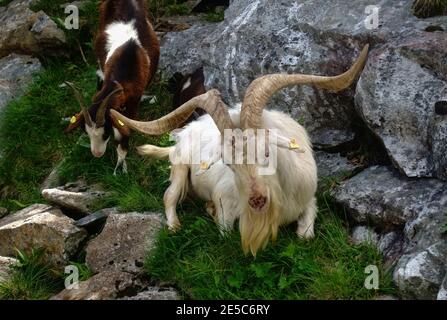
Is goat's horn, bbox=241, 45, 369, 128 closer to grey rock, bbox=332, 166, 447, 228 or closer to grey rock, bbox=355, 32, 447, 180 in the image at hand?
grey rock, bbox=355, 32, 447, 180

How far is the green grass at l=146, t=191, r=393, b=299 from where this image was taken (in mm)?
5281

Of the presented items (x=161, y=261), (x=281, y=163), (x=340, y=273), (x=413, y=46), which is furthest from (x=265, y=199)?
(x=413, y=46)

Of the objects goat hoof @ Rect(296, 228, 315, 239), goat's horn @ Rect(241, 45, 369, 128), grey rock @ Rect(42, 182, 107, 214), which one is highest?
goat's horn @ Rect(241, 45, 369, 128)

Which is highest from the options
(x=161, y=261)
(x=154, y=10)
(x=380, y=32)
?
(x=380, y=32)

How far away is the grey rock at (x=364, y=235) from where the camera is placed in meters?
5.67

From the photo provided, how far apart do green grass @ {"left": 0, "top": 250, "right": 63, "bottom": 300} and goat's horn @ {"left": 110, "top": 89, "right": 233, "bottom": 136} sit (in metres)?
1.40

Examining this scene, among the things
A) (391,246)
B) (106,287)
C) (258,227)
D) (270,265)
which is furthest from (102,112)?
(391,246)

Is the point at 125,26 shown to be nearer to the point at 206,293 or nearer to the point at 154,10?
the point at 154,10

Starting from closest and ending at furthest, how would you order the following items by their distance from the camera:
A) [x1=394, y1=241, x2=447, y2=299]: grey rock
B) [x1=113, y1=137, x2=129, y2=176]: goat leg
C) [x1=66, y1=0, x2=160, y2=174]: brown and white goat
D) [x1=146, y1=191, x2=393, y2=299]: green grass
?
[x1=394, y1=241, x2=447, y2=299]: grey rock, [x1=146, y1=191, x2=393, y2=299]: green grass, [x1=66, y1=0, x2=160, y2=174]: brown and white goat, [x1=113, y1=137, x2=129, y2=176]: goat leg

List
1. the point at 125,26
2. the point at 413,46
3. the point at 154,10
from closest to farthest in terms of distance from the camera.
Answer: the point at 413,46 < the point at 125,26 < the point at 154,10

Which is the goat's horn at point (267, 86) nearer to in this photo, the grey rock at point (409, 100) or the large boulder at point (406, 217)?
the grey rock at point (409, 100)

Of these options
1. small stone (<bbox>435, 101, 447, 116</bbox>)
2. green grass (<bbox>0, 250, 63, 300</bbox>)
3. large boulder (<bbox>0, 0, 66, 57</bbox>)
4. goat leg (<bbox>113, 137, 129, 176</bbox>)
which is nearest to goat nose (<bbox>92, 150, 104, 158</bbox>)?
goat leg (<bbox>113, 137, 129, 176</bbox>)

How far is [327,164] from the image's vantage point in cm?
655

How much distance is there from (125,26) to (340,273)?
172 inches
